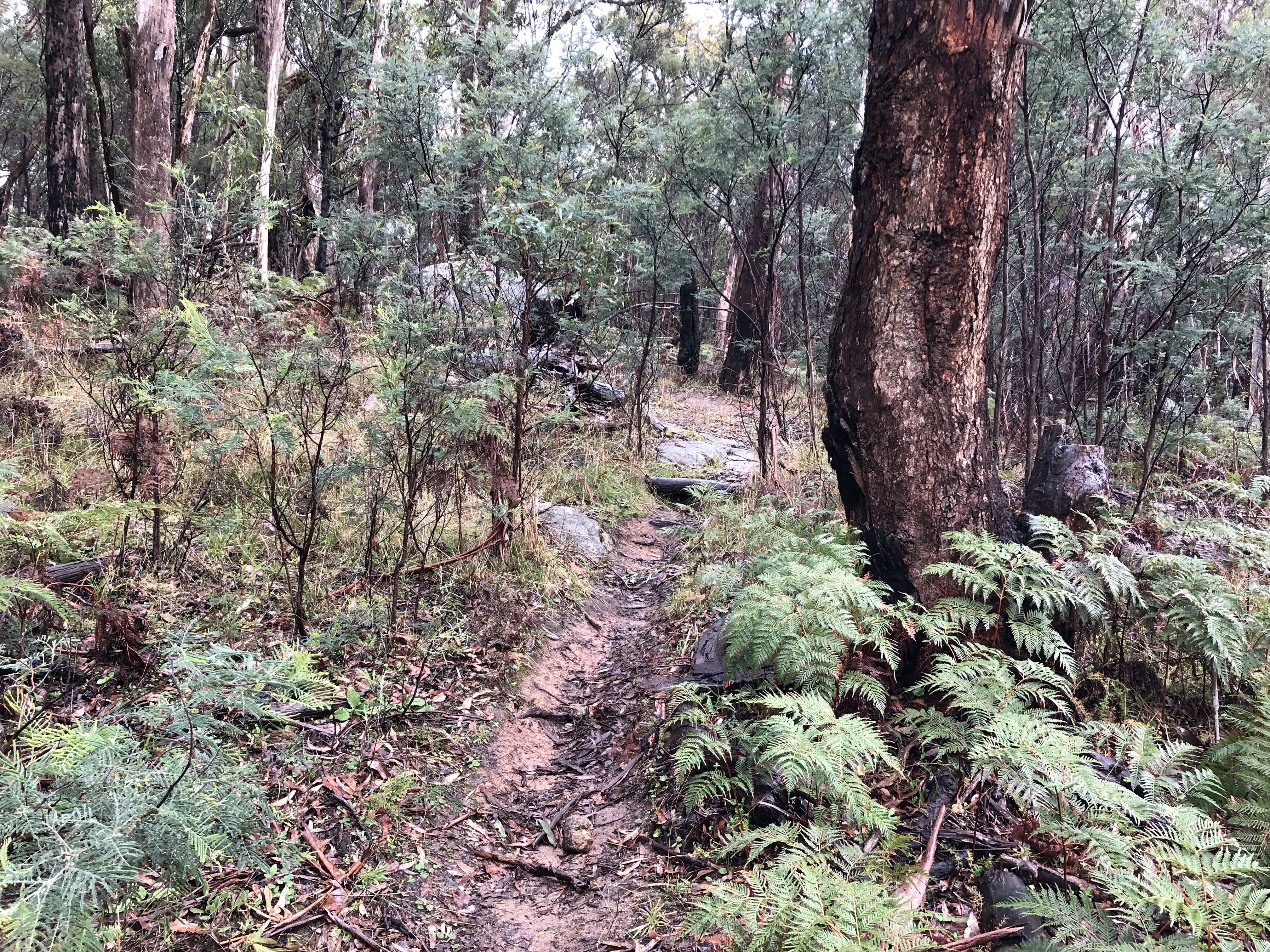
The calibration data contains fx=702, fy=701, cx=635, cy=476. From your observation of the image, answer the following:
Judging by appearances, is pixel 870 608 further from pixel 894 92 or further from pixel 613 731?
pixel 894 92

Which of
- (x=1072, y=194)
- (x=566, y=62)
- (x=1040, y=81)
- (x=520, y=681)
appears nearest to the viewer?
(x=520, y=681)

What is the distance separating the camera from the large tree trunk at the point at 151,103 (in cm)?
689

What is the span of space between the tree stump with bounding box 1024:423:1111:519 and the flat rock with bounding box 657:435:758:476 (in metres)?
4.22

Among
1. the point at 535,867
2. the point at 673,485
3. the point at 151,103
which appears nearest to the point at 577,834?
the point at 535,867

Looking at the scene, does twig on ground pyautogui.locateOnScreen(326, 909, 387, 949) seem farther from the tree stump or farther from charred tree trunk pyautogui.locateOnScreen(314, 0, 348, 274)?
charred tree trunk pyautogui.locateOnScreen(314, 0, 348, 274)

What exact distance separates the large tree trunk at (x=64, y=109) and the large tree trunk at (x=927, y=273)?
37.7ft

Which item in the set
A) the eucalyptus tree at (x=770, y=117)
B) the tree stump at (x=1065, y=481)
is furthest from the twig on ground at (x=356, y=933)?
the eucalyptus tree at (x=770, y=117)

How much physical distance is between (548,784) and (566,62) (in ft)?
28.5

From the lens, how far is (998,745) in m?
2.35

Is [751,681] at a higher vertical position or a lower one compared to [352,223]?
lower

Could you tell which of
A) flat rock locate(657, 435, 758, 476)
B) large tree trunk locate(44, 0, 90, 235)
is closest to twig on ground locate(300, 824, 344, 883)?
flat rock locate(657, 435, 758, 476)

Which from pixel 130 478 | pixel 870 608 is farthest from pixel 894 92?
pixel 130 478

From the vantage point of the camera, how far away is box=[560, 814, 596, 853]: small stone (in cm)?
287

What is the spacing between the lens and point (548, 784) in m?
3.34
